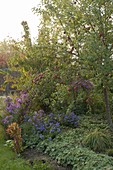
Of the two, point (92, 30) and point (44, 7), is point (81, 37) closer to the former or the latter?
point (92, 30)

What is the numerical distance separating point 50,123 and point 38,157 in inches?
46.5

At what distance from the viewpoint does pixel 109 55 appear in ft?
14.7

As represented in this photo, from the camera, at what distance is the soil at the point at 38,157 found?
4031mm

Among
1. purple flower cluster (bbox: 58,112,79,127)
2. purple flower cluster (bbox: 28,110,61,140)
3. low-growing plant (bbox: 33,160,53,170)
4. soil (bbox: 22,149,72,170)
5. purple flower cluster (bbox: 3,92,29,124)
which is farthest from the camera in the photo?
purple flower cluster (bbox: 3,92,29,124)

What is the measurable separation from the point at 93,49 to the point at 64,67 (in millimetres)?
931

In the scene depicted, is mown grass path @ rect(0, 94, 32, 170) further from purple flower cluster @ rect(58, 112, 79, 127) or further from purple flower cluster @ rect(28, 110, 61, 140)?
purple flower cluster @ rect(58, 112, 79, 127)

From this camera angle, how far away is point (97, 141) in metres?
4.50

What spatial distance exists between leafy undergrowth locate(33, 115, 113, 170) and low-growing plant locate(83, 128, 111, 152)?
0.12m

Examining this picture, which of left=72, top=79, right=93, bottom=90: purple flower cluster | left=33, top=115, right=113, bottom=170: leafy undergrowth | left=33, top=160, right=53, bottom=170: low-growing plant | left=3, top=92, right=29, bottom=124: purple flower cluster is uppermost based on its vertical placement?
left=72, top=79, right=93, bottom=90: purple flower cluster

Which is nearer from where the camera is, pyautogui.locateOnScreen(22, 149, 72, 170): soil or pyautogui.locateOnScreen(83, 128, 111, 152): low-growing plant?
pyautogui.locateOnScreen(22, 149, 72, 170): soil

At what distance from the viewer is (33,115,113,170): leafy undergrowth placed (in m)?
3.73

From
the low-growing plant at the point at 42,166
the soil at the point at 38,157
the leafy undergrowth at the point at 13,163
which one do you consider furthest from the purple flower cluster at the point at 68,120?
the low-growing plant at the point at 42,166

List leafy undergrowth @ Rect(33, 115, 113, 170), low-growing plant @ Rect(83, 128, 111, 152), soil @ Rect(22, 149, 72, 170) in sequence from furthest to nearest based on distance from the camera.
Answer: low-growing plant @ Rect(83, 128, 111, 152) < soil @ Rect(22, 149, 72, 170) < leafy undergrowth @ Rect(33, 115, 113, 170)

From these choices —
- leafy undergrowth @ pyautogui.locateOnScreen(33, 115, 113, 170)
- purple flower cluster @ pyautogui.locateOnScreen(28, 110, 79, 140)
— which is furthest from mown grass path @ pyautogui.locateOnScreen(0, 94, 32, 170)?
purple flower cluster @ pyautogui.locateOnScreen(28, 110, 79, 140)
